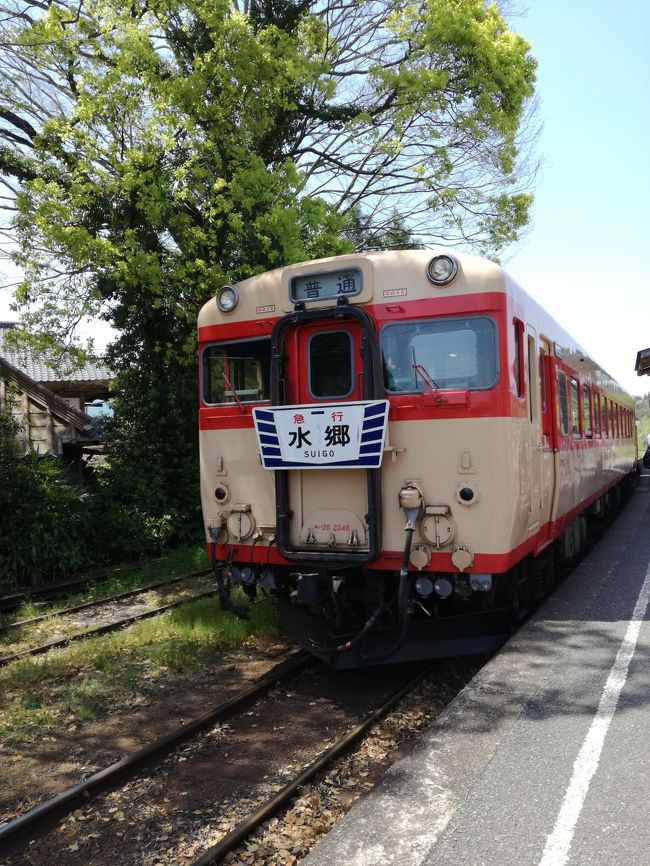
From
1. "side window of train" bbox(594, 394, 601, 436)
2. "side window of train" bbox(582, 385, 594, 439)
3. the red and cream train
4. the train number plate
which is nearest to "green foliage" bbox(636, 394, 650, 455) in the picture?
"side window of train" bbox(594, 394, 601, 436)

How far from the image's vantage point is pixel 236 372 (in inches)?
264

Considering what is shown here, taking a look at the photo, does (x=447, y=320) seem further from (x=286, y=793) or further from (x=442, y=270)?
(x=286, y=793)

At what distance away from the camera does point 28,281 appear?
40.7 ft

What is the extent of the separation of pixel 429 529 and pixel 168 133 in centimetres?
836

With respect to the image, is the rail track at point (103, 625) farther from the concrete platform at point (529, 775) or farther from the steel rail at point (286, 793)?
the concrete platform at point (529, 775)

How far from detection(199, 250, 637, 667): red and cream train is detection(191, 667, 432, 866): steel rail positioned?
52 cm

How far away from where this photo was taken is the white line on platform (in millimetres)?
3227

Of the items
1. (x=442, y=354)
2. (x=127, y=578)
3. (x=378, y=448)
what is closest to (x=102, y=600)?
(x=127, y=578)

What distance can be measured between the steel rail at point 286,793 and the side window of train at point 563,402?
375 centimetres

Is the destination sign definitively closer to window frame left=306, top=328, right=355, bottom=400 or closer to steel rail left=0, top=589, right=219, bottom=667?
window frame left=306, top=328, right=355, bottom=400

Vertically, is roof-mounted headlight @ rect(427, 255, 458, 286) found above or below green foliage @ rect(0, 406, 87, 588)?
above

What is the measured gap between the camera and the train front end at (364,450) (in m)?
5.66

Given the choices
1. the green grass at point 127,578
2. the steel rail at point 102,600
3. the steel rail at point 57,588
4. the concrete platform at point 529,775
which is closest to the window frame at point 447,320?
the concrete platform at point 529,775

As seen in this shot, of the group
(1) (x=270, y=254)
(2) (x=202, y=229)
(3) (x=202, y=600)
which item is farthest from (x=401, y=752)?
(2) (x=202, y=229)
